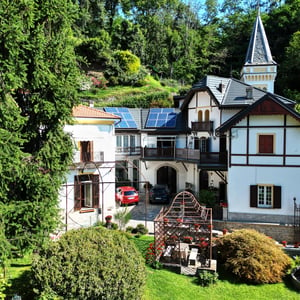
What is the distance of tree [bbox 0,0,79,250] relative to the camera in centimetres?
866

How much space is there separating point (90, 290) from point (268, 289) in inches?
288

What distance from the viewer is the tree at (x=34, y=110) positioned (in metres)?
8.66

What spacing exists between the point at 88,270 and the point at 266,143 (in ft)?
44.0

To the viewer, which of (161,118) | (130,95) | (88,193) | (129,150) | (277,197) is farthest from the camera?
(130,95)

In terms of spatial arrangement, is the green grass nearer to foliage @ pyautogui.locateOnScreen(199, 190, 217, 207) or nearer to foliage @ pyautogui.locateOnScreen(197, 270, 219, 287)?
foliage @ pyautogui.locateOnScreen(199, 190, 217, 207)

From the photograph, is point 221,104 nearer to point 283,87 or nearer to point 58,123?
point 58,123

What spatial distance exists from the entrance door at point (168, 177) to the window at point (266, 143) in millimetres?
10351

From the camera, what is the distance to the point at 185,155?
21.9m

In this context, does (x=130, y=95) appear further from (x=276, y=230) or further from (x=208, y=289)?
(x=208, y=289)

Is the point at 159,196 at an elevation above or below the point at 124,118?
below

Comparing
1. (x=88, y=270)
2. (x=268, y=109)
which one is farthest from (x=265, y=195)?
(x=88, y=270)

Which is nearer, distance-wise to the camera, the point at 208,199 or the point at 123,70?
the point at 208,199

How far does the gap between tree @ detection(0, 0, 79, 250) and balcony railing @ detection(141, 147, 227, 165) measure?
1097 centimetres

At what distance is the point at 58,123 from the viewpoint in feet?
34.9
